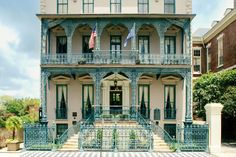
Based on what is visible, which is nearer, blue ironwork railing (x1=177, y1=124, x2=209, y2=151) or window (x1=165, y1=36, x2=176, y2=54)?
blue ironwork railing (x1=177, y1=124, x2=209, y2=151)

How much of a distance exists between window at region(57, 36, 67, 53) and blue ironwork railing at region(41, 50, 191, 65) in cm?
71

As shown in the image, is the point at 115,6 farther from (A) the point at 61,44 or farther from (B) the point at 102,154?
(B) the point at 102,154

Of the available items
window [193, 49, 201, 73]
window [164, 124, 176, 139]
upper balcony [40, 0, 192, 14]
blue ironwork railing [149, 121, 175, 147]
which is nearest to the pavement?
blue ironwork railing [149, 121, 175, 147]

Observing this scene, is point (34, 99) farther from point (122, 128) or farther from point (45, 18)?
point (122, 128)

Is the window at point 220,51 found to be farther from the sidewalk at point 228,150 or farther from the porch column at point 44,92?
the porch column at point 44,92

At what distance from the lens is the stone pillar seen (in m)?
19.9

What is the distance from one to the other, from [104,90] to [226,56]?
10.6 m

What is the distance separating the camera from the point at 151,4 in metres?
27.4

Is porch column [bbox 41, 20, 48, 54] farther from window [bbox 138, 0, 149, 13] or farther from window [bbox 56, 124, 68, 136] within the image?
window [bbox 138, 0, 149, 13]

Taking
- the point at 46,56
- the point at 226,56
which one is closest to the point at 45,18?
the point at 46,56

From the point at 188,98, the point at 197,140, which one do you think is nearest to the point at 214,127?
the point at 197,140

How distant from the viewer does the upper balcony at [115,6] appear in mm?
27297

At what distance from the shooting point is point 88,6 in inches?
1080

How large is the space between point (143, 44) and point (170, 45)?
1.97 metres
